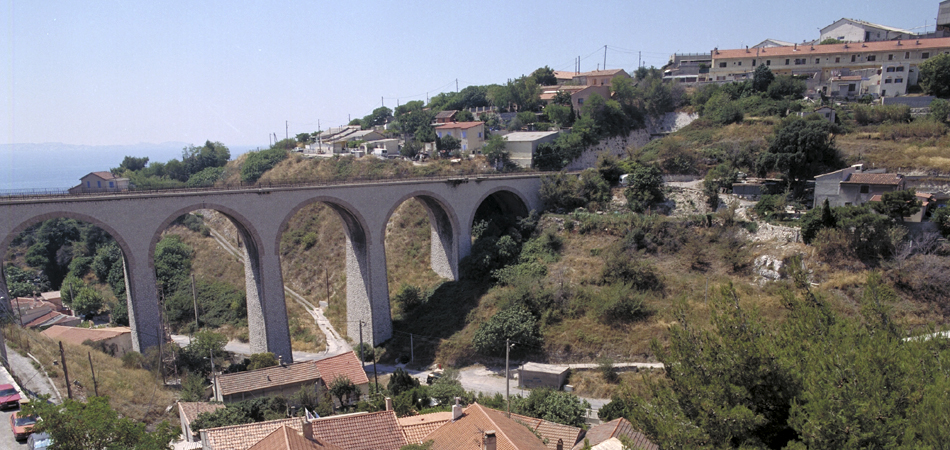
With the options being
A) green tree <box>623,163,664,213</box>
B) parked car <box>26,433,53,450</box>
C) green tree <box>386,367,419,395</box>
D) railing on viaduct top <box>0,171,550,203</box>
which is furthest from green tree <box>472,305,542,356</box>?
parked car <box>26,433,53,450</box>

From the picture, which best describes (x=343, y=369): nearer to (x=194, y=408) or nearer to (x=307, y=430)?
(x=194, y=408)

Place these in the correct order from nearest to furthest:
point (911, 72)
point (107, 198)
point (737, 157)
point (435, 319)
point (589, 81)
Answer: point (107, 198), point (435, 319), point (737, 157), point (911, 72), point (589, 81)

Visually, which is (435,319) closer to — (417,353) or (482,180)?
(417,353)

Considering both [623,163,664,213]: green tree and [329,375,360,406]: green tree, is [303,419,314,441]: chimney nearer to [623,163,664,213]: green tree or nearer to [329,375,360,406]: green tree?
[329,375,360,406]: green tree

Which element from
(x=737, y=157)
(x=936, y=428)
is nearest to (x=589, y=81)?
(x=737, y=157)

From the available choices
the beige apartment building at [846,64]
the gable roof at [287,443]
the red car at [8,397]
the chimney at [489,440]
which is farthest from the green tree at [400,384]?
the beige apartment building at [846,64]

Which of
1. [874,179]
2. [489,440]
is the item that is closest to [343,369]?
[489,440]
